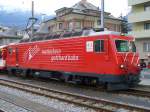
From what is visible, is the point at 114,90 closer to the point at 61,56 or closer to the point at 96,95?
the point at 96,95

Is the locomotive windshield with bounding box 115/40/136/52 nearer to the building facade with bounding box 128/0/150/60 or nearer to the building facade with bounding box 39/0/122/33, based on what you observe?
the building facade with bounding box 128/0/150/60

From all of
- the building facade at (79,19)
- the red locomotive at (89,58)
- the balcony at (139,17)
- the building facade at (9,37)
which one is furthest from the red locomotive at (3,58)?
the building facade at (9,37)

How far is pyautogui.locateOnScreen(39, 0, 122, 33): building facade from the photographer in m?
62.7

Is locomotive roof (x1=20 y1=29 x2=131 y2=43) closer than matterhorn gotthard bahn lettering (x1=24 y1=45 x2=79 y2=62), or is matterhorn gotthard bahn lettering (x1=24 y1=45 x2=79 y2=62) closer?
locomotive roof (x1=20 y1=29 x2=131 y2=43)

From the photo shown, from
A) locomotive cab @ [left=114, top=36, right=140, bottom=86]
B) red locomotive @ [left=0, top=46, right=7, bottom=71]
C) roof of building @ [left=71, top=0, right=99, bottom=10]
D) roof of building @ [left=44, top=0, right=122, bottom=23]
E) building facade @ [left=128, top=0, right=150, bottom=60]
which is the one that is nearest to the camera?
locomotive cab @ [left=114, top=36, right=140, bottom=86]

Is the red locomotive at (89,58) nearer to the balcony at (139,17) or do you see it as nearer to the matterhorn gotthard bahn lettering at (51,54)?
the matterhorn gotthard bahn lettering at (51,54)

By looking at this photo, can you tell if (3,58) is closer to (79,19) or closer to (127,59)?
(127,59)

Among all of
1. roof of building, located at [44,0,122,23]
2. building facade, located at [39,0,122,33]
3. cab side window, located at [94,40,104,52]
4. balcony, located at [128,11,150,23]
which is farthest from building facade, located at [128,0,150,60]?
cab side window, located at [94,40,104,52]

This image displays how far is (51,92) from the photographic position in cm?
1755

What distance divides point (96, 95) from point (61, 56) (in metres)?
5.11

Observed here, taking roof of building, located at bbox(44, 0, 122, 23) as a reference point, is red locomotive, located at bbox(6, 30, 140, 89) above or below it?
below

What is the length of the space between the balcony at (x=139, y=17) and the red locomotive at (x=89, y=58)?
23947mm

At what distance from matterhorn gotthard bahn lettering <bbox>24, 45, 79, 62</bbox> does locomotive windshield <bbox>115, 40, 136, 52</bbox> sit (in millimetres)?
2737

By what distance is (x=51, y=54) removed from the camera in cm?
2200
